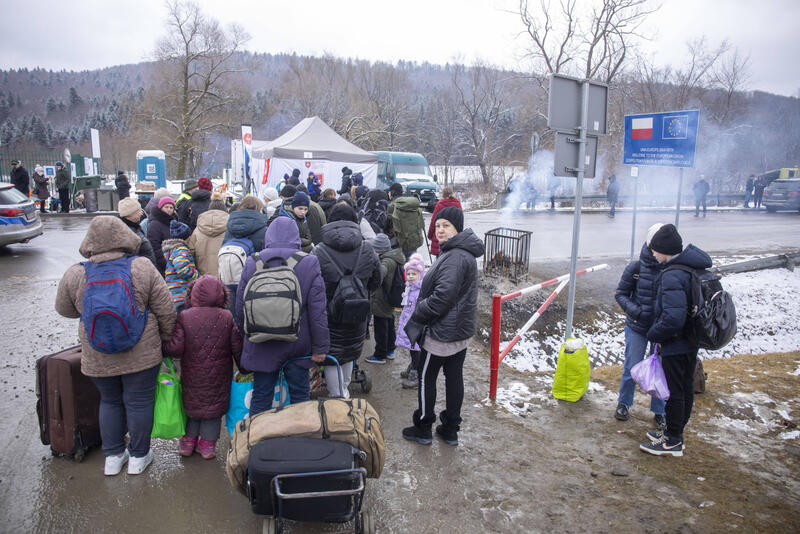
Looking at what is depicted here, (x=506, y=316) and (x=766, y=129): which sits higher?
(x=766, y=129)

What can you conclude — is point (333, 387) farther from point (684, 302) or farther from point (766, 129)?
point (766, 129)

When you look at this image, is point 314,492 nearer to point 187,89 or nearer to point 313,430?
point 313,430

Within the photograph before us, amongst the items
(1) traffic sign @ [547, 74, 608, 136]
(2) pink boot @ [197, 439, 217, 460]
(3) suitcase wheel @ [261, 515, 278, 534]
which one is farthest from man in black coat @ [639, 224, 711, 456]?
(2) pink boot @ [197, 439, 217, 460]

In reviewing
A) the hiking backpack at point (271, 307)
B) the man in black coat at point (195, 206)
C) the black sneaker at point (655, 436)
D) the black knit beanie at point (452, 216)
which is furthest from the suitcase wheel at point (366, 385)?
the man in black coat at point (195, 206)

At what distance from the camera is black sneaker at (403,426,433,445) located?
4184mm

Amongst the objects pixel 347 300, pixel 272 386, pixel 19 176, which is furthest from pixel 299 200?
pixel 19 176

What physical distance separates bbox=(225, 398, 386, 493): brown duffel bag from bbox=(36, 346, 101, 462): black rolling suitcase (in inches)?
60.4

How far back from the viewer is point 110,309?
3174 millimetres

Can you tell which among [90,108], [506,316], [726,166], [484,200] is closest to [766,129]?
[726,166]

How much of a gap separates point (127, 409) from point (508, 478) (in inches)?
110

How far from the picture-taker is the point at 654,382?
13.6 feet

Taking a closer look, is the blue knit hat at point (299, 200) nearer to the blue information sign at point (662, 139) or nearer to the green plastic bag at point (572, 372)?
the green plastic bag at point (572, 372)

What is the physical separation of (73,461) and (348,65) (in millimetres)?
62738

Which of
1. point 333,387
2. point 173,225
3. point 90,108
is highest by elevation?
point 90,108
